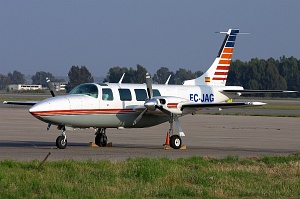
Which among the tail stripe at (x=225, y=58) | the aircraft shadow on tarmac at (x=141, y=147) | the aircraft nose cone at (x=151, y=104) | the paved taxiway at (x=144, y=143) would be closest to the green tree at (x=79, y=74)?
the paved taxiway at (x=144, y=143)

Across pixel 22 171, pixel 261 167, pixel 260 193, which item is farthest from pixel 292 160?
pixel 22 171

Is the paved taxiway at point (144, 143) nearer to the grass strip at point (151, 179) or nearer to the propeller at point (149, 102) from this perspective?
the propeller at point (149, 102)

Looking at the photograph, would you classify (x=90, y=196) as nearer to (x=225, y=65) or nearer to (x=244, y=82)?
(x=225, y=65)

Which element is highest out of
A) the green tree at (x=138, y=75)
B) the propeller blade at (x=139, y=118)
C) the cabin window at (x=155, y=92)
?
the green tree at (x=138, y=75)

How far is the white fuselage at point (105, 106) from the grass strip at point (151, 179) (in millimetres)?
6318

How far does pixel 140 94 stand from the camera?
28.9 meters

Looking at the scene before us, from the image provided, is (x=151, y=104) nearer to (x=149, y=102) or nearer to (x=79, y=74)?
(x=149, y=102)

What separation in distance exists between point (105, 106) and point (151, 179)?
419 inches

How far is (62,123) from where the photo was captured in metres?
26.7

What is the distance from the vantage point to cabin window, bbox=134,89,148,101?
28.8 m

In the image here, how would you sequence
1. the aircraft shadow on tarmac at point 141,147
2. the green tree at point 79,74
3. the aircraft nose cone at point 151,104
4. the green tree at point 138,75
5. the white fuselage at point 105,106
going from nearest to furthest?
1. the white fuselage at point 105,106
2. the aircraft shadow on tarmac at point 141,147
3. the aircraft nose cone at point 151,104
4. the green tree at point 138,75
5. the green tree at point 79,74

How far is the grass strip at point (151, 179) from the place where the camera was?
15.6 metres

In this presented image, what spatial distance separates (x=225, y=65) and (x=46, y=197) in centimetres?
1966

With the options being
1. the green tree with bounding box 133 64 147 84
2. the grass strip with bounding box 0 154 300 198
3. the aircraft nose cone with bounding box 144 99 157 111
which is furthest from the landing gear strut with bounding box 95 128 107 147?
the green tree with bounding box 133 64 147 84
